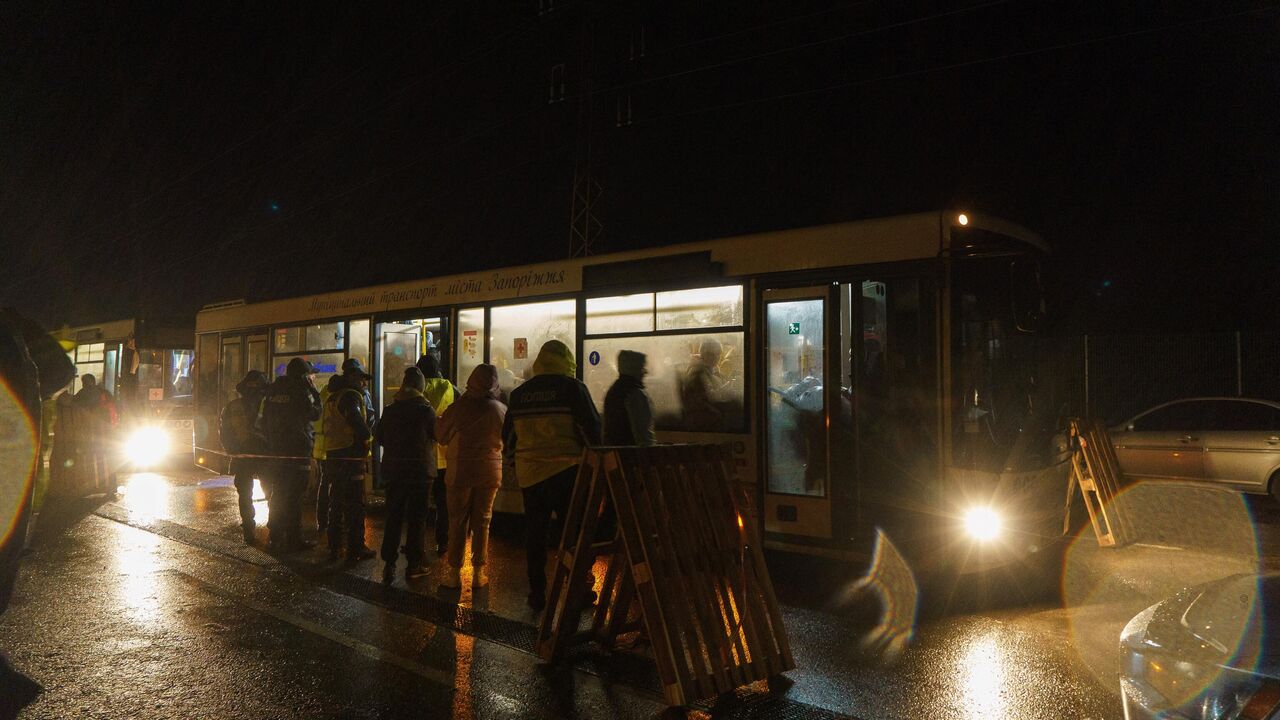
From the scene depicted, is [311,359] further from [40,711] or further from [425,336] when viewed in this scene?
[40,711]

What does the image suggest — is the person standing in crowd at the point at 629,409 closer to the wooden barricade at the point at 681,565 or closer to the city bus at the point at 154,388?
the wooden barricade at the point at 681,565

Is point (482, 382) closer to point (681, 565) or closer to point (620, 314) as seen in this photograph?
point (620, 314)

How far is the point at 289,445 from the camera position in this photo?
874cm

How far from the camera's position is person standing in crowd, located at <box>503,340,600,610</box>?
629cm

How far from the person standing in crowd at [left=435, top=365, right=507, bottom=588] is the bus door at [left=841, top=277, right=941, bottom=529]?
3035mm

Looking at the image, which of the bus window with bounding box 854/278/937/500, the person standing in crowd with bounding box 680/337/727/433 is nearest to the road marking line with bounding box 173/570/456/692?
the person standing in crowd with bounding box 680/337/727/433

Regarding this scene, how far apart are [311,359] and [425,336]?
2.67m

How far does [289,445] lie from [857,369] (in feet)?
18.6

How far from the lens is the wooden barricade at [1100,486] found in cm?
843

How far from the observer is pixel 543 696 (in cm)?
457

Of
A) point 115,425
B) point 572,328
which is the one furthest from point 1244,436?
point 115,425

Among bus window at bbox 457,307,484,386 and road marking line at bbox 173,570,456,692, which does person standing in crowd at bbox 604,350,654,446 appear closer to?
road marking line at bbox 173,570,456,692

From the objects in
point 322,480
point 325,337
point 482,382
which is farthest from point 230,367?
point 482,382

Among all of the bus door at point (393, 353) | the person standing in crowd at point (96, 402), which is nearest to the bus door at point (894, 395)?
the bus door at point (393, 353)
